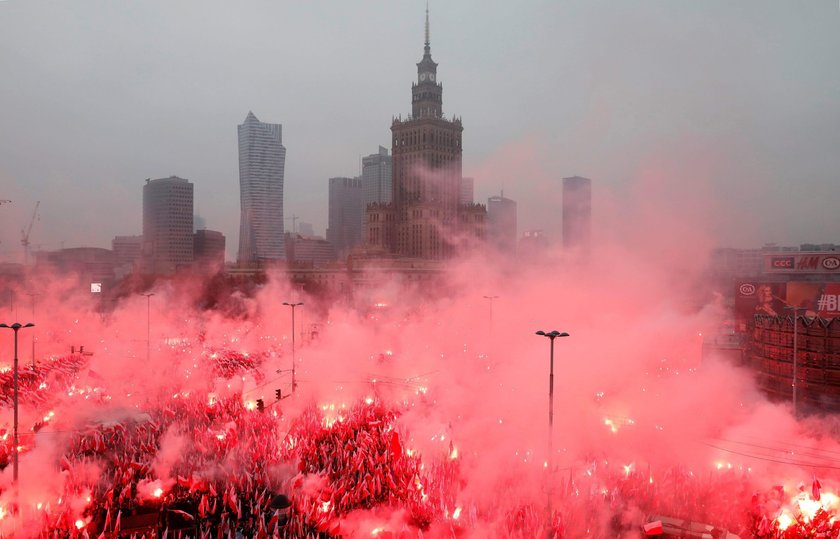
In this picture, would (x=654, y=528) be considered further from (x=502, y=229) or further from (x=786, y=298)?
(x=502, y=229)

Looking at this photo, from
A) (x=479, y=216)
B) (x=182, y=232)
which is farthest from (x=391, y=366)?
(x=182, y=232)

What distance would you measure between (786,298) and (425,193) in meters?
62.6

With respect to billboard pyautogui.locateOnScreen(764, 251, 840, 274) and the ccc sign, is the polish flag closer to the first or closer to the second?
billboard pyautogui.locateOnScreen(764, 251, 840, 274)

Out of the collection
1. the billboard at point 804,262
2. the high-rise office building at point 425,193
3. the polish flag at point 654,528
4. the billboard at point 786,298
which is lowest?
the polish flag at point 654,528

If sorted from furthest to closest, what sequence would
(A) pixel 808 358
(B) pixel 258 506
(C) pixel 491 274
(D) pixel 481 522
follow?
(C) pixel 491 274, (A) pixel 808 358, (B) pixel 258 506, (D) pixel 481 522

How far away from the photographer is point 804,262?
4925cm

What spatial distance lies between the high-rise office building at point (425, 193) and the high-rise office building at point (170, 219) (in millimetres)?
116680

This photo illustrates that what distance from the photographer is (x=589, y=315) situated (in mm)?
35375

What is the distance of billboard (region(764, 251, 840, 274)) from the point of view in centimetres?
4800

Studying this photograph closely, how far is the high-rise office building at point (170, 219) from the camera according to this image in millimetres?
192875

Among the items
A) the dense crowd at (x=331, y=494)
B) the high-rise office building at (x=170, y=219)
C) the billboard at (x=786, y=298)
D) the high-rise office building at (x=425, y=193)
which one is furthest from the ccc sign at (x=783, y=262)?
the high-rise office building at (x=170, y=219)

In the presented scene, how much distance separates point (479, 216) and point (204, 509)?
279 ft

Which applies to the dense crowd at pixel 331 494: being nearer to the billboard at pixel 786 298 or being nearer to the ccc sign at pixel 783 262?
the billboard at pixel 786 298

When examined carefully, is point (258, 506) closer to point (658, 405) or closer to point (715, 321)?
point (658, 405)
